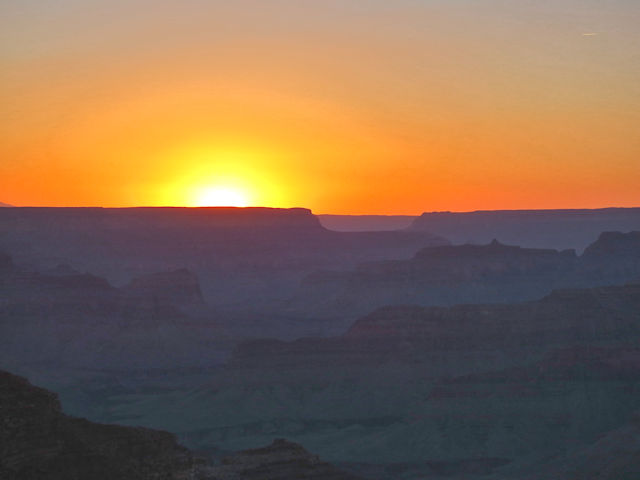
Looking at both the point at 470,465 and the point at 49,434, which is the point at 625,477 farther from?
the point at 49,434

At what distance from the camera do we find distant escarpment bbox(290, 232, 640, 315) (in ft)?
493

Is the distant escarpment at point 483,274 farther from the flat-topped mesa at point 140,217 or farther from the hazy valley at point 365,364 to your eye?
→ the flat-topped mesa at point 140,217

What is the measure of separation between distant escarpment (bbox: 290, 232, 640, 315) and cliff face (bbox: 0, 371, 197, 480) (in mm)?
113437

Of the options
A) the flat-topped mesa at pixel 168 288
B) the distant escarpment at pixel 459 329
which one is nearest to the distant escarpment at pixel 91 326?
the flat-topped mesa at pixel 168 288

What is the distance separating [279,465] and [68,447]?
12.8 m

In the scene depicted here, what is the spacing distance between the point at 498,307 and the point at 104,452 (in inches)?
2798

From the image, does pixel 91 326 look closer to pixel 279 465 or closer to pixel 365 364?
pixel 365 364

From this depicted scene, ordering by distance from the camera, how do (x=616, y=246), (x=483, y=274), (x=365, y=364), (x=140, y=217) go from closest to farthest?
(x=365, y=364) → (x=483, y=274) → (x=616, y=246) → (x=140, y=217)

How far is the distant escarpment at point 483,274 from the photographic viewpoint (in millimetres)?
150250

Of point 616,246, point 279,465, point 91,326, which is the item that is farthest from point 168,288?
point 279,465

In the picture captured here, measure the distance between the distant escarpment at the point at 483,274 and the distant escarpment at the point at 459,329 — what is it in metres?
47.0

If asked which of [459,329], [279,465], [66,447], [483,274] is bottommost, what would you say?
[66,447]

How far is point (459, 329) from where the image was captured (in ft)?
325

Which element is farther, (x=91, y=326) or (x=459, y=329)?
(x=91, y=326)
